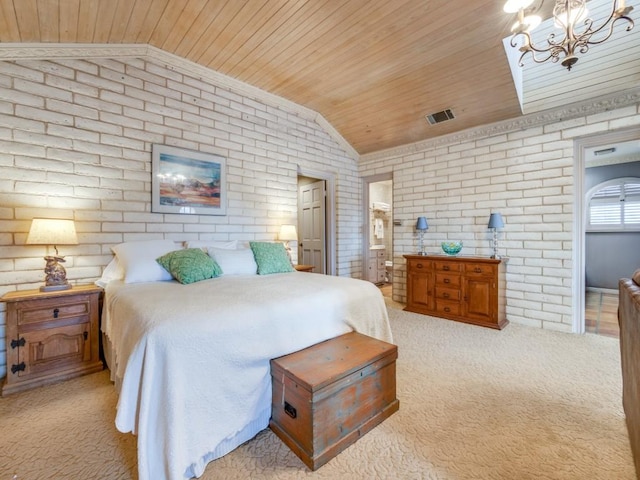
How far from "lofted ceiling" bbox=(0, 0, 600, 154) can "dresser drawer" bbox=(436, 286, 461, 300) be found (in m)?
2.37

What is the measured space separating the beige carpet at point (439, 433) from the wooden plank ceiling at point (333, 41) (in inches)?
114

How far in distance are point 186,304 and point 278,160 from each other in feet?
9.84

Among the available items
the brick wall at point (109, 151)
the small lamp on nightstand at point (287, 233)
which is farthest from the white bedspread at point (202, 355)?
the small lamp on nightstand at point (287, 233)

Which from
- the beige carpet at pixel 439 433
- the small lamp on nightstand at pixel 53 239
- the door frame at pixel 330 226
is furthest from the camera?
the door frame at pixel 330 226

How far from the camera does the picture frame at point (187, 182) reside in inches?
121

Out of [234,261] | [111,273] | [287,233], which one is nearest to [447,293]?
[287,233]

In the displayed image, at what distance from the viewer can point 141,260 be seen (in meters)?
2.58

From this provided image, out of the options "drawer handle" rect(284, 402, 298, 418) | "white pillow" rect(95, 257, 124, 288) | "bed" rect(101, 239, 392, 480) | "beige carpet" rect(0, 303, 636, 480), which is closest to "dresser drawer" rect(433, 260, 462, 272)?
"beige carpet" rect(0, 303, 636, 480)

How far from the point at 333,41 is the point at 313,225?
2932 millimetres

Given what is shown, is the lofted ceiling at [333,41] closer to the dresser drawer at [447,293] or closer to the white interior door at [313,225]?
the white interior door at [313,225]

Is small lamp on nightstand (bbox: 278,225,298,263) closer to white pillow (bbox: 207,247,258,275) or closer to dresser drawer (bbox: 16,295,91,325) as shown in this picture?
white pillow (bbox: 207,247,258,275)

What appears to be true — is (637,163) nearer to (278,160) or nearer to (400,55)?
(400,55)

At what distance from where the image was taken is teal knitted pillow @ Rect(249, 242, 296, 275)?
3.01 meters

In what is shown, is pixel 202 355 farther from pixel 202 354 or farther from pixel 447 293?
pixel 447 293
